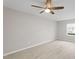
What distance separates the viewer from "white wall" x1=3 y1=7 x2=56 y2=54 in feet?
12.4

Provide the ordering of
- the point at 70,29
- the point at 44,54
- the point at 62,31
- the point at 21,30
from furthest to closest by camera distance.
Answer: the point at 62,31 → the point at 70,29 → the point at 21,30 → the point at 44,54

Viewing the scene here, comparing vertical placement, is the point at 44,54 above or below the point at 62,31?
below

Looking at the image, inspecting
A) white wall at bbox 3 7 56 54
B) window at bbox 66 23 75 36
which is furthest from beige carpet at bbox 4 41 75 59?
window at bbox 66 23 75 36

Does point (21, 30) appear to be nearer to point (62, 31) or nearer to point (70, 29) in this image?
point (62, 31)

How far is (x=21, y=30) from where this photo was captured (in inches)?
180

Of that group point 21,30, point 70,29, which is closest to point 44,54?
point 21,30

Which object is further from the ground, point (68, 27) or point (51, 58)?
point (68, 27)

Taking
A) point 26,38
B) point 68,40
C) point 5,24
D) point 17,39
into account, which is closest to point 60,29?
point 68,40

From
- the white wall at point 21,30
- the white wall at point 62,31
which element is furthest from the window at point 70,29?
the white wall at point 21,30

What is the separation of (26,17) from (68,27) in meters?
4.67

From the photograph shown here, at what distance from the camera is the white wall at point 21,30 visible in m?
3.77

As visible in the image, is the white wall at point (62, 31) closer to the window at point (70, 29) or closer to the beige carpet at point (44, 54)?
the window at point (70, 29)

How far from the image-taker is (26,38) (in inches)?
193

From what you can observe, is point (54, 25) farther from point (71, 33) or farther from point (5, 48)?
point (5, 48)
